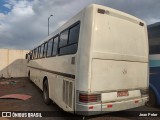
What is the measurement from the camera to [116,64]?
579cm

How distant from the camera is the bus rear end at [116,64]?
5.30 meters

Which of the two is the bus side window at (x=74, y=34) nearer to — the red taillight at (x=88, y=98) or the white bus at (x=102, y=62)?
the white bus at (x=102, y=62)

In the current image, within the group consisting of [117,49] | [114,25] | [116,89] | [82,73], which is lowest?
[116,89]

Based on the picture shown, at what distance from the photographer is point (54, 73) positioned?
25.1 feet

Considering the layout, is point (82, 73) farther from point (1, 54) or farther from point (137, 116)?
point (1, 54)

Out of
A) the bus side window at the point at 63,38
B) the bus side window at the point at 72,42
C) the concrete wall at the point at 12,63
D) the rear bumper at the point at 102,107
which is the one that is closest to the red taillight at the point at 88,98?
the rear bumper at the point at 102,107

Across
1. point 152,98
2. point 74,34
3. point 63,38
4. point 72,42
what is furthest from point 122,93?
point 152,98

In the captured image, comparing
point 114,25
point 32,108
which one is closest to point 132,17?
point 114,25

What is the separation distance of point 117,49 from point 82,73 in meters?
1.29

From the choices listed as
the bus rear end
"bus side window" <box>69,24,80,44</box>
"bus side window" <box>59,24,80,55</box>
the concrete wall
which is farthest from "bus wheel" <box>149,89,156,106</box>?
the concrete wall

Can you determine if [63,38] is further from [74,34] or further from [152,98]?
[152,98]

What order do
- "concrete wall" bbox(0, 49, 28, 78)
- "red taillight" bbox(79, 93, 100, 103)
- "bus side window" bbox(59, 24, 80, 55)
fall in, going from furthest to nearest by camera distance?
"concrete wall" bbox(0, 49, 28, 78)
"bus side window" bbox(59, 24, 80, 55)
"red taillight" bbox(79, 93, 100, 103)

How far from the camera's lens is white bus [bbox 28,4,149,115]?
207 inches

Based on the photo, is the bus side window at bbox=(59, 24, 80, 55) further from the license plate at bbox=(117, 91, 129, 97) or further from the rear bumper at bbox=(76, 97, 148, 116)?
the license plate at bbox=(117, 91, 129, 97)
